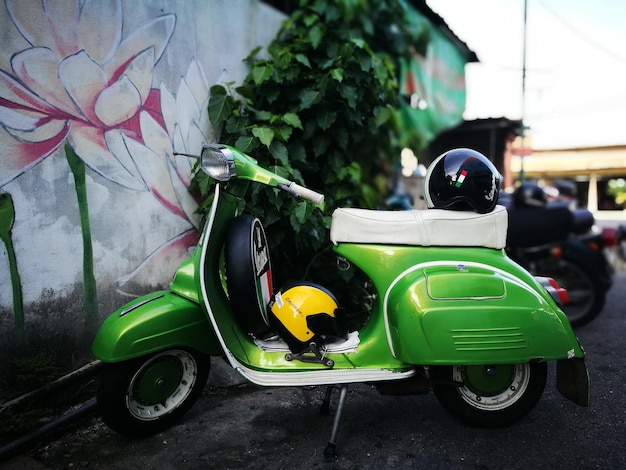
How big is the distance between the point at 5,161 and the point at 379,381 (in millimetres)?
2109

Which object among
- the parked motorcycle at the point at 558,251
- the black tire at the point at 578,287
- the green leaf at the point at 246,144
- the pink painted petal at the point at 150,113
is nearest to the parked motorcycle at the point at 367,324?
the green leaf at the point at 246,144

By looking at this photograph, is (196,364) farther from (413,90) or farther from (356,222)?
(413,90)

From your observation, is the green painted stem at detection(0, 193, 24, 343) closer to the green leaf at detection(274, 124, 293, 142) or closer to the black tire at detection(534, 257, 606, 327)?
the green leaf at detection(274, 124, 293, 142)

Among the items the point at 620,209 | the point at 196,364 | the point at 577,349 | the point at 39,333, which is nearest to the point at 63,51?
the point at 39,333

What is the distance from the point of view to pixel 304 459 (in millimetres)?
2064

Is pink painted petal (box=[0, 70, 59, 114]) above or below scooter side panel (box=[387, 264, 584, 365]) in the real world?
above

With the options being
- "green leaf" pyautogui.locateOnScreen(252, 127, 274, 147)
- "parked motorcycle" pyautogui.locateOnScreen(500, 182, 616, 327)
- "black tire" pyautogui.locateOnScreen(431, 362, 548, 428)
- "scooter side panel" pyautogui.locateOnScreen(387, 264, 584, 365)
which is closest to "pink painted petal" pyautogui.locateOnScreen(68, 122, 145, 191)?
"green leaf" pyautogui.locateOnScreen(252, 127, 274, 147)

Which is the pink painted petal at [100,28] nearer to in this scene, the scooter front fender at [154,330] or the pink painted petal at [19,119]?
the pink painted petal at [19,119]

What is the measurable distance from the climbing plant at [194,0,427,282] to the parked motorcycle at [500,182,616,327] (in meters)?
1.44

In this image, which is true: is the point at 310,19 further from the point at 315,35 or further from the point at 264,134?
the point at 264,134

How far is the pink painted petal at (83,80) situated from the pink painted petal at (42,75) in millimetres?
38

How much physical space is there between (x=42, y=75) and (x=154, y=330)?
1487mm

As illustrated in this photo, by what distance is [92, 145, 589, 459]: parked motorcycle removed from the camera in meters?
2.01

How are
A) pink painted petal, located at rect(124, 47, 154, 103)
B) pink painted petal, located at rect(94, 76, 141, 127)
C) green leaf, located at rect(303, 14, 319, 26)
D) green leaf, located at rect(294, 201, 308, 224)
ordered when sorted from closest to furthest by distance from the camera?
pink painted petal, located at rect(94, 76, 141, 127)
pink painted petal, located at rect(124, 47, 154, 103)
green leaf, located at rect(294, 201, 308, 224)
green leaf, located at rect(303, 14, 319, 26)
